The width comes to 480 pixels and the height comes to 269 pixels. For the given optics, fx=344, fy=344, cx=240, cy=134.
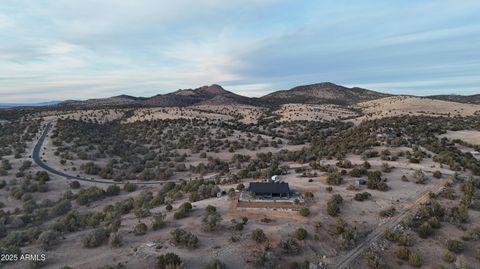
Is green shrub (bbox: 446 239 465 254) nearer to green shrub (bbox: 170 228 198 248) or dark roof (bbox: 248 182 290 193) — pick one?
dark roof (bbox: 248 182 290 193)

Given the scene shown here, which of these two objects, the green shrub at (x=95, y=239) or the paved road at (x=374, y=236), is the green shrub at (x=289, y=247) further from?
the green shrub at (x=95, y=239)

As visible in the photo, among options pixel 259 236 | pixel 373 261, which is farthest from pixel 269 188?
pixel 373 261

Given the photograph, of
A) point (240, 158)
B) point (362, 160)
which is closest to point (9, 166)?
point (240, 158)

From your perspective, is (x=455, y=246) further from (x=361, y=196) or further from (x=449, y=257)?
(x=361, y=196)

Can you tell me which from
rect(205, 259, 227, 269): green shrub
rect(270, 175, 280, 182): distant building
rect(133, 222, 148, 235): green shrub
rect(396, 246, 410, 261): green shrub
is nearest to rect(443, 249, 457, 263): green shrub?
rect(396, 246, 410, 261): green shrub

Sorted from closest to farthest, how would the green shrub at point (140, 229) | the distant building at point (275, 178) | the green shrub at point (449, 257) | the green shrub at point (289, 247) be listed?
1. the green shrub at point (449, 257)
2. the green shrub at point (289, 247)
3. the green shrub at point (140, 229)
4. the distant building at point (275, 178)

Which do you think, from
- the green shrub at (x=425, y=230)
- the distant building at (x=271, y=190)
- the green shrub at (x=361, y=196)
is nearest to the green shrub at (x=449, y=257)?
the green shrub at (x=425, y=230)
